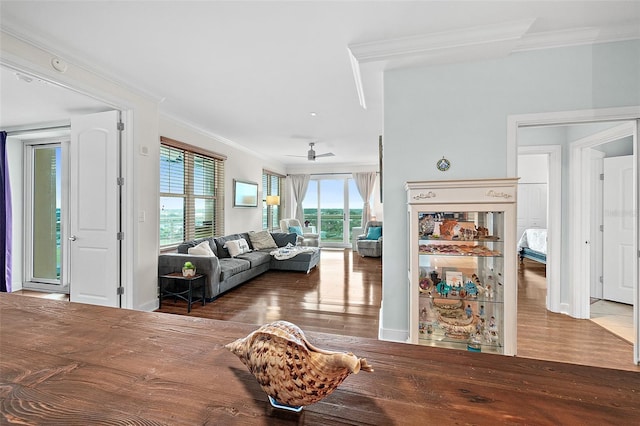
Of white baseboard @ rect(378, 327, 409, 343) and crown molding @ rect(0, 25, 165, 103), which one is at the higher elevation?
crown molding @ rect(0, 25, 165, 103)

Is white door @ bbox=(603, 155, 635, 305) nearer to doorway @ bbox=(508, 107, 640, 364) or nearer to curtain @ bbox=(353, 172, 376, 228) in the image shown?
doorway @ bbox=(508, 107, 640, 364)

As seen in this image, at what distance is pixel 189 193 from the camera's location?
495 centimetres

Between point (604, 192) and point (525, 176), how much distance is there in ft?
10.9

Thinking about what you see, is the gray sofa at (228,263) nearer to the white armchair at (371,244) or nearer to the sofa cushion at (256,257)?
the sofa cushion at (256,257)

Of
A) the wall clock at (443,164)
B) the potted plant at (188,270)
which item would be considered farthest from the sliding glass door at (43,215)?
the wall clock at (443,164)

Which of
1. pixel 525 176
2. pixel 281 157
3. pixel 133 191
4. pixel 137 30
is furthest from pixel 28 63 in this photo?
Answer: pixel 525 176

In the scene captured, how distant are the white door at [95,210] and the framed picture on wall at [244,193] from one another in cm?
299

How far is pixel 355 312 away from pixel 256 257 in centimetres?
233

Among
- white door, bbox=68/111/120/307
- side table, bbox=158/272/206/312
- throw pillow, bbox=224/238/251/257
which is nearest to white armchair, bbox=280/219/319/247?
throw pillow, bbox=224/238/251/257

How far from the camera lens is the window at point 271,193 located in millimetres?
7947

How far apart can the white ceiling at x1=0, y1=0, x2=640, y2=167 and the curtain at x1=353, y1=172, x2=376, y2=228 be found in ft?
16.7

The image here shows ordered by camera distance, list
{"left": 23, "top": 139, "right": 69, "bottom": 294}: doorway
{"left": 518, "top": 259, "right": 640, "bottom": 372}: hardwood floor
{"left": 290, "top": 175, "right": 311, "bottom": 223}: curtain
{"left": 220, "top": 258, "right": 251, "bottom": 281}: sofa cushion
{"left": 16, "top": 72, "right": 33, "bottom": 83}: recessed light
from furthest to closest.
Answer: {"left": 290, "top": 175, "right": 311, "bottom": 223}: curtain
{"left": 23, "top": 139, "right": 69, "bottom": 294}: doorway
{"left": 220, "top": 258, "right": 251, "bottom": 281}: sofa cushion
{"left": 16, "top": 72, "right": 33, "bottom": 83}: recessed light
{"left": 518, "top": 259, "right": 640, "bottom": 372}: hardwood floor

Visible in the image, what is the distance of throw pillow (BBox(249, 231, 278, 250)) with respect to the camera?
238 inches

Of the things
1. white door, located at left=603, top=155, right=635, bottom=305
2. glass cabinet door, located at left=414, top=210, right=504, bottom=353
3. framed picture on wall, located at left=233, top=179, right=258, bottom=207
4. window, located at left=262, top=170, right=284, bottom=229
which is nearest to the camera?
glass cabinet door, located at left=414, top=210, right=504, bottom=353
